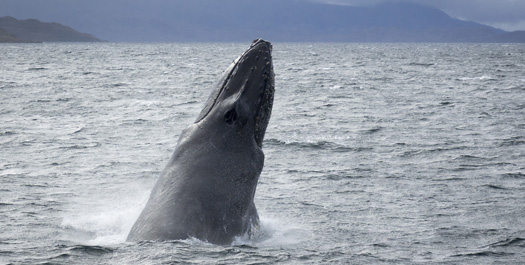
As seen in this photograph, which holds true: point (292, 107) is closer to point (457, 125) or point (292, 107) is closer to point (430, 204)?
point (457, 125)

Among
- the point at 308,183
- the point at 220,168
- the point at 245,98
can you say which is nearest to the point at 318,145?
the point at 308,183

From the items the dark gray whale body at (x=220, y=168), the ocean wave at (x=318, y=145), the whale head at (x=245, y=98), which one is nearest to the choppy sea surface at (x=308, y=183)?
the ocean wave at (x=318, y=145)

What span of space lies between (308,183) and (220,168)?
669cm

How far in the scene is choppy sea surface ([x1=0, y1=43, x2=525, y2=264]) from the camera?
27.0 ft

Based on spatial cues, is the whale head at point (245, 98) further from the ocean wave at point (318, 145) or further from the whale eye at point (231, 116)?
the ocean wave at point (318, 145)

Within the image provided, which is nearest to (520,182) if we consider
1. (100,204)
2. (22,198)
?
(100,204)

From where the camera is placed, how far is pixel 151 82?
47562mm

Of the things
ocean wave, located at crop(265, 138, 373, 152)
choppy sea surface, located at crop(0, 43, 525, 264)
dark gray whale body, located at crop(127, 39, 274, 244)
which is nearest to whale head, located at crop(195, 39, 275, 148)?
dark gray whale body, located at crop(127, 39, 274, 244)

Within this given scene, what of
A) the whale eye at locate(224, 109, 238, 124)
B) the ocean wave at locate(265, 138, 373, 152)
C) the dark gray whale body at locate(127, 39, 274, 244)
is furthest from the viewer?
the ocean wave at locate(265, 138, 373, 152)

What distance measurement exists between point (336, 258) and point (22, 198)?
6.62m

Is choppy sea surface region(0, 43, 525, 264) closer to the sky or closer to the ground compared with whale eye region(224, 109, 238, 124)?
closer to the ground

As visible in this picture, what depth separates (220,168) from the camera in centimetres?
686

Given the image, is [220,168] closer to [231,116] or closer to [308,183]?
[231,116]

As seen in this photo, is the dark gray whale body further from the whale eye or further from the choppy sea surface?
the choppy sea surface
